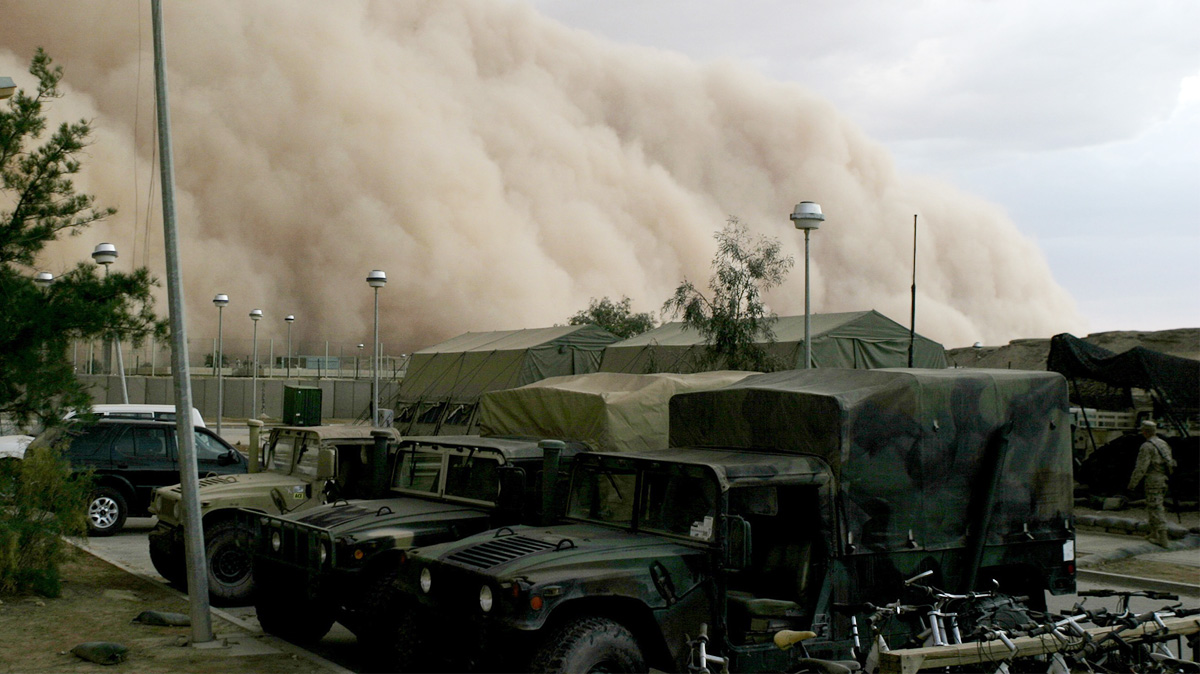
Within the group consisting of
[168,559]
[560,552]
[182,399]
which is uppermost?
[182,399]

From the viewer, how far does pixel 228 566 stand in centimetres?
991

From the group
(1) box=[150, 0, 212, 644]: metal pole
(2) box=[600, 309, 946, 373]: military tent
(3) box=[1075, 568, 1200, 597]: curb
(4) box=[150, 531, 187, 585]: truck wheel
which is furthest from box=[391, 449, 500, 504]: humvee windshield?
(2) box=[600, 309, 946, 373]: military tent

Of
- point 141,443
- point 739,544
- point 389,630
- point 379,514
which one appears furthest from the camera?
point 141,443

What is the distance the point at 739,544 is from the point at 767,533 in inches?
38.9

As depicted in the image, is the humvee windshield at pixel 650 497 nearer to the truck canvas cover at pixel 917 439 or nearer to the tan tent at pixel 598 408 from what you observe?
the truck canvas cover at pixel 917 439

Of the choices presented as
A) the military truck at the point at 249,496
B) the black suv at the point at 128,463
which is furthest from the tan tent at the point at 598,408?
the black suv at the point at 128,463

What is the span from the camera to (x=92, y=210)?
1028cm

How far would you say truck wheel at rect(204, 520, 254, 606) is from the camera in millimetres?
9820

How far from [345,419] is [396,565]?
3436 cm

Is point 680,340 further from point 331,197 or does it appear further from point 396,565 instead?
point 331,197

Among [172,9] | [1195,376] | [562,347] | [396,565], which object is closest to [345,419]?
[562,347]

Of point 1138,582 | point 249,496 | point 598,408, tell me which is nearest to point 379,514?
point 249,496

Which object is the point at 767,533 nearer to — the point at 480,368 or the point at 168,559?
the point at 168,559

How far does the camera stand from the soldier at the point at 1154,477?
13.5 metres
